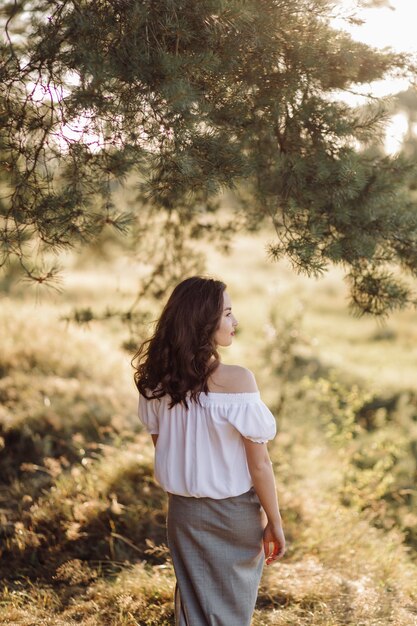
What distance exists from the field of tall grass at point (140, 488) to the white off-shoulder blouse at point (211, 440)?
110 centimetres

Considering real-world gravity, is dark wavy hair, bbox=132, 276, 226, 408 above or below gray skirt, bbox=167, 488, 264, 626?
above

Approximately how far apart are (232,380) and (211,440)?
0.30 m

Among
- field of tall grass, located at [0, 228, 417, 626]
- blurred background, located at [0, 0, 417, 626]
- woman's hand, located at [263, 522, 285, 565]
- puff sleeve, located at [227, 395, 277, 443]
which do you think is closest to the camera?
puff sleeve, located at [227, 395, 277, 443]

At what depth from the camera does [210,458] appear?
9.89 ft

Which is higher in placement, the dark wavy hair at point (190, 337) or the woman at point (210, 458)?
the dark wavy hair at point (190, 337)

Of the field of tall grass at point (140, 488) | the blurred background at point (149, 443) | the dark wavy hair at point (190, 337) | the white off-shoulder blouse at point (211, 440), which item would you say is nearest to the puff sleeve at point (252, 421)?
the white off-shoulder blouse at point (211, 440)

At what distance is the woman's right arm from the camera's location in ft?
9.70

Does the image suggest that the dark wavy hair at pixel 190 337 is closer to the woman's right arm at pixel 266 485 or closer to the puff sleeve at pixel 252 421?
the puff sleeve at pixel 252 421

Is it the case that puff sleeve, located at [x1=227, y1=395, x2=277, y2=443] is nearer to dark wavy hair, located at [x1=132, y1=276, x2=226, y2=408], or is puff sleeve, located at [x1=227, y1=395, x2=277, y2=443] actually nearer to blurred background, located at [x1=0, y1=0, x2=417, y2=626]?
dark wavy hair, located at [x1=132, y1=276, x2=226, y2=408]

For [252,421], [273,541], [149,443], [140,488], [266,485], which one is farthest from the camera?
[149,443]

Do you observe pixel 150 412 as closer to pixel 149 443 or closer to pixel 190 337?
pixel 190 337

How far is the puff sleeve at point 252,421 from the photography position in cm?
288

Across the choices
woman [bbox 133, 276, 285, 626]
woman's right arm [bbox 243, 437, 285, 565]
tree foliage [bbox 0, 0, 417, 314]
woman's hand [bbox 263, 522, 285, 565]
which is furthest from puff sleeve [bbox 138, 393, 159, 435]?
tree foliage [bbox 0, 0, 417, 314]

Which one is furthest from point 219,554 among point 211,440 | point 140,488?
point 140,488
